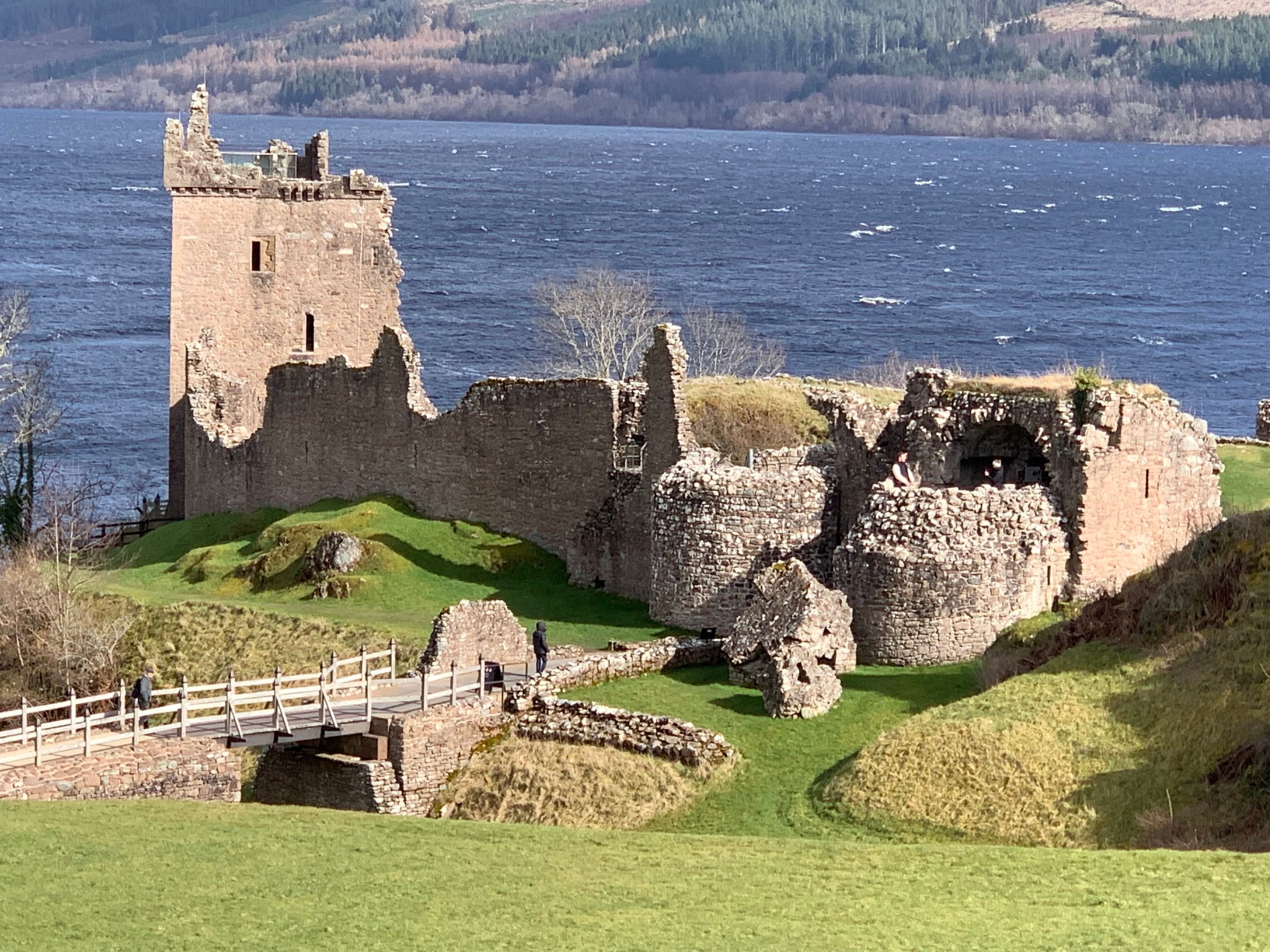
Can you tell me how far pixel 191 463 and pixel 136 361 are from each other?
173 ft

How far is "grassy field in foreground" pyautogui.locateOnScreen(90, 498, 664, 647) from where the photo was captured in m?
46.7

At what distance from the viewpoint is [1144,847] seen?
31.8m

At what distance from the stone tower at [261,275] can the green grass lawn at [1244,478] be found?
2032 cm

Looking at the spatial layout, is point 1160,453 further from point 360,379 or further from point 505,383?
point 360,379

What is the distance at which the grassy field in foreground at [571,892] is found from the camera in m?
Result: 25.3

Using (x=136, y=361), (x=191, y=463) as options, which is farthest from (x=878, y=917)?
(x=136, y=361)

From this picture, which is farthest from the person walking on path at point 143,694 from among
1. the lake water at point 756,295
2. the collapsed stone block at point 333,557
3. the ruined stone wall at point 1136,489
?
the lake water at point 756,295

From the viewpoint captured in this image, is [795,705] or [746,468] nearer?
[795,705]

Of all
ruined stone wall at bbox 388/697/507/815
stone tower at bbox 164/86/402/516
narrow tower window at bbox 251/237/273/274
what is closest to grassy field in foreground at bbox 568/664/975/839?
ruined stone wall at bbox 388/697/507/815

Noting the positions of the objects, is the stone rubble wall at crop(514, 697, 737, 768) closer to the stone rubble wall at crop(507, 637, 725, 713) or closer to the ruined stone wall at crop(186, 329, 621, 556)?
the stone rubble wall at crop(507, 637, 725, 713)

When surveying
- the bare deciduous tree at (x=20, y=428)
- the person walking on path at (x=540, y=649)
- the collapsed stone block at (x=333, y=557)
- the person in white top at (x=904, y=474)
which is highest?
the person in white top at (x=904, y=474)

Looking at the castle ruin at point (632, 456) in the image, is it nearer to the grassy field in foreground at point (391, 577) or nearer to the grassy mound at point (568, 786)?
the grassy field in foreground at point (391, 577)

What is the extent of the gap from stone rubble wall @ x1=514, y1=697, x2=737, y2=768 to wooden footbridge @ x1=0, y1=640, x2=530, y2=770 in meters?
1.09

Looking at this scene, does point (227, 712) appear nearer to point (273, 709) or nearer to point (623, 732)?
point (273, 709)
